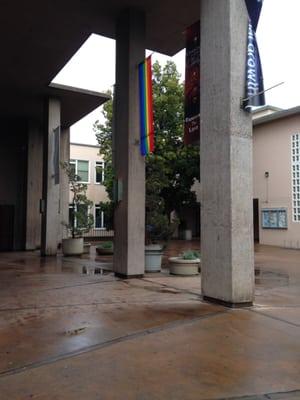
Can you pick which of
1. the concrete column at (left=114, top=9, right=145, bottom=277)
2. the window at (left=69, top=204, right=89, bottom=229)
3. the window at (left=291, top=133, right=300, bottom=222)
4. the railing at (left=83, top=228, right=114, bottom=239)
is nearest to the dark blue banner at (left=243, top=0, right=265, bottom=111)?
the concrete column at (left=114, top=9, right=145, bottom=277)

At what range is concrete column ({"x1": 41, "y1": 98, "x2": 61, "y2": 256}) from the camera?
50.0 feet

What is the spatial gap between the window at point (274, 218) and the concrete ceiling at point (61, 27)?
11.7 meters

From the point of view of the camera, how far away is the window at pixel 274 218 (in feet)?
67.8

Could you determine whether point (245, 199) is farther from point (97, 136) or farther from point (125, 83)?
point (97, 136)

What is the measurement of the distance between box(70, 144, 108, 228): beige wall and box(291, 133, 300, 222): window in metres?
15.2

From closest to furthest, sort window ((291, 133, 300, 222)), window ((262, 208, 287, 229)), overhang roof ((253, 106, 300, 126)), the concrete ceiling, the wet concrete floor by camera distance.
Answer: the wet concrete floor
the concrete ceiling
overhang roof ((253, 106, 300, 126))
window ((291, 133, 300, 222))
window ((262, 208, 287, 229))

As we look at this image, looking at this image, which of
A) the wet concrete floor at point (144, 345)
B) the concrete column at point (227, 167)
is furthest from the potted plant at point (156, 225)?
the concrete column at point (227, 167)

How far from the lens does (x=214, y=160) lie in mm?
6660

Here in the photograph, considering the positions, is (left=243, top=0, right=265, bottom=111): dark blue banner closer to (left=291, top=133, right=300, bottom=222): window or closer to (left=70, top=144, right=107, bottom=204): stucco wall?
(left=291, top=133, right=300, bottom=222): window

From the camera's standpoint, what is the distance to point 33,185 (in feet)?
60.7

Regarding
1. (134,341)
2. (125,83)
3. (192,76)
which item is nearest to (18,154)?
(125,83)

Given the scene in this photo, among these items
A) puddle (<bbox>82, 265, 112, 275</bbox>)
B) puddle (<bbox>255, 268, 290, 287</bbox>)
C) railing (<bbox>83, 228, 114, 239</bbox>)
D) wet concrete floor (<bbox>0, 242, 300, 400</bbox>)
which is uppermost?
railing (<bbox>83, 228, 114, 239</bbox>)

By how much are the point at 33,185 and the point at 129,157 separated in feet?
33.8

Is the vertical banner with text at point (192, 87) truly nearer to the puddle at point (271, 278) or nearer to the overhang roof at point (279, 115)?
the puddle at point (271, 278)
